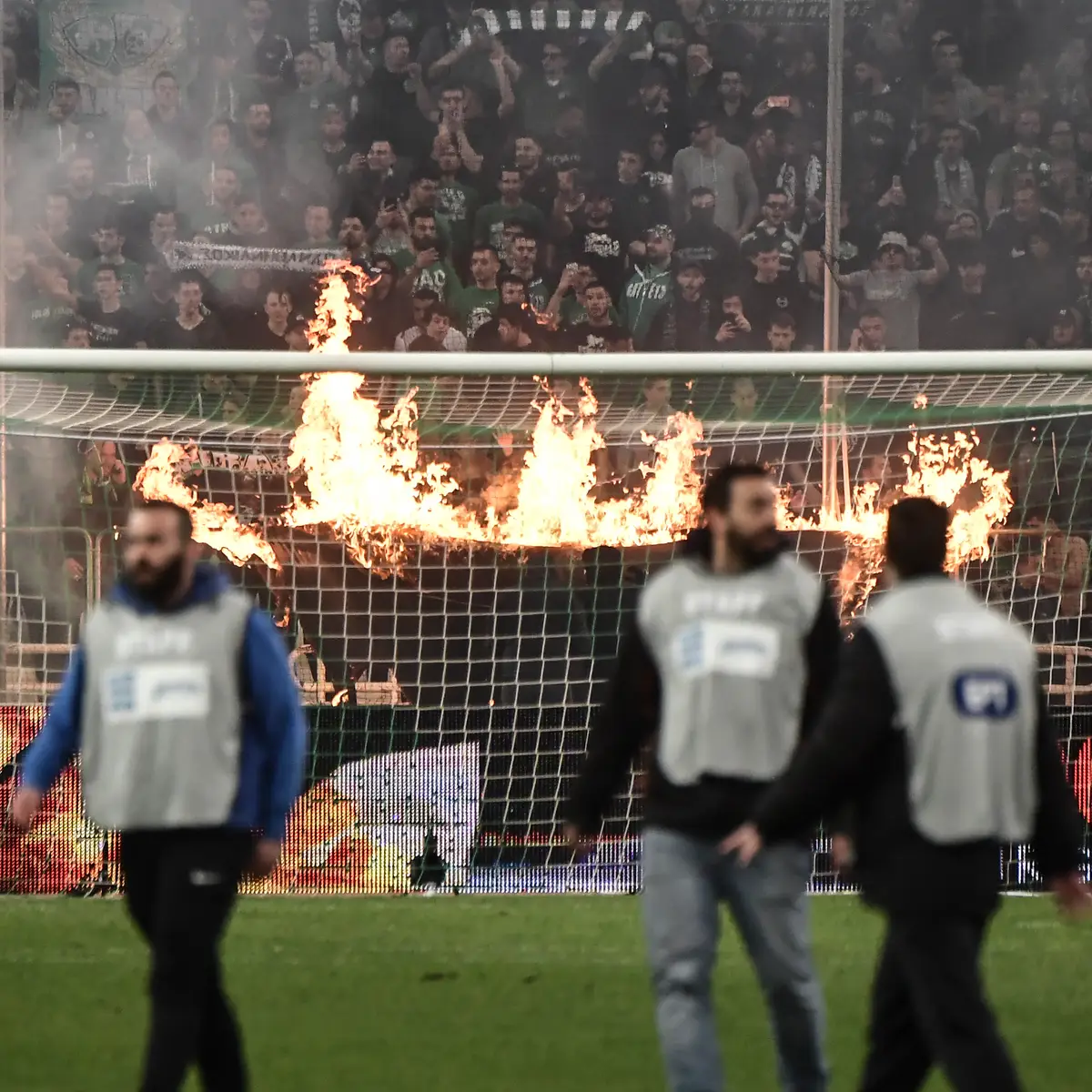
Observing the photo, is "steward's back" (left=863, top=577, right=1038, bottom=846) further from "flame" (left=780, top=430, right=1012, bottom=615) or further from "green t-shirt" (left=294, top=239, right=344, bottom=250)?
"green t-shirt" (left=294, top=239, right=344, bottom=250)

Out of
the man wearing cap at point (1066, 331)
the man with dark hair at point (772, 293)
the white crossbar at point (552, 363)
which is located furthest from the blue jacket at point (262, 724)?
the man wearing cap at point (1066, 331)

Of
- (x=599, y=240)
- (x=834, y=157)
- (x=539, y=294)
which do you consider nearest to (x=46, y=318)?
(x=539, y=294)

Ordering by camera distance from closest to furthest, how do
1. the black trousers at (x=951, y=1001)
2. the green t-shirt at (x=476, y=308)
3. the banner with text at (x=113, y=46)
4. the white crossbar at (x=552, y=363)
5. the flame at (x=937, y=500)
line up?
the black trousers at (x=951, y=1001)
the white crossbar at (x=552, y=363)
the flame at (x=937, y=500)
the green t-shirt at (x=476, y=308)
the banner with text at (x=113, y=46)

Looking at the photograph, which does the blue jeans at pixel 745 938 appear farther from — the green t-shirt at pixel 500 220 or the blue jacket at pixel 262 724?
the green t-shirt at pixel 500 220

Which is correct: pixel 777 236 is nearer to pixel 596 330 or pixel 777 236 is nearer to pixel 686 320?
pixel 686 320

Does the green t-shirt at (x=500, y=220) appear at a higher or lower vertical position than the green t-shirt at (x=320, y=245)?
higher

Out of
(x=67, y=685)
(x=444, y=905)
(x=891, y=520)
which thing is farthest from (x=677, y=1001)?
(x=444, y=905)

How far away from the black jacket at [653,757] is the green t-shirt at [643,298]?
356 inches

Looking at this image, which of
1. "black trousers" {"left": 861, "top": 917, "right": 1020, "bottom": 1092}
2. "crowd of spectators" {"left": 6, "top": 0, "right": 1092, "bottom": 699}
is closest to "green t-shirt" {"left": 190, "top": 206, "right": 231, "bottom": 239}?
"crowd of spectators" {"left": 6, "top": 0, "right": 1092, "bottom": 699}

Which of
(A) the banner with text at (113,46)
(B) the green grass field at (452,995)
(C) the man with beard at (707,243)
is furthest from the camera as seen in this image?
(A) the banner with text at (113,46)

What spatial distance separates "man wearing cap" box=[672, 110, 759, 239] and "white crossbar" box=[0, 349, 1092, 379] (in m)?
7.06

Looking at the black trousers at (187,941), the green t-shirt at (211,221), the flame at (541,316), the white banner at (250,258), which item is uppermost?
the green t-shirt at (211,221)

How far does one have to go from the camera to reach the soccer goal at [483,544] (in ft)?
24.1

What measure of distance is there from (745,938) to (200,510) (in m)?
5.68
